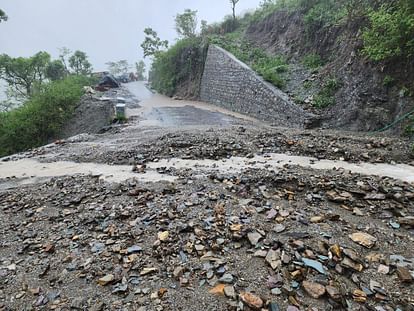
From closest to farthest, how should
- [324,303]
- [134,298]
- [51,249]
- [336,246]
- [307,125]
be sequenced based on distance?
[324,303], [134,298], [336,246], [51,249], [307,125]

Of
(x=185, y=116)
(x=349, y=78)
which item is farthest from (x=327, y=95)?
(x=185, y=116)

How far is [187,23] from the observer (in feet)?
61.7

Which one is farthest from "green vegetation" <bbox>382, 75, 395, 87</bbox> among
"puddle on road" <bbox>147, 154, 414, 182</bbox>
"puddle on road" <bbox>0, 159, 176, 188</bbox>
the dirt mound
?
the dirt mound

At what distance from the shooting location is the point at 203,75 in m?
15.7

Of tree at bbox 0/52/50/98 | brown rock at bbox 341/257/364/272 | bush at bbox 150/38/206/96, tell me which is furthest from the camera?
tree at bbox 0/52/50/98

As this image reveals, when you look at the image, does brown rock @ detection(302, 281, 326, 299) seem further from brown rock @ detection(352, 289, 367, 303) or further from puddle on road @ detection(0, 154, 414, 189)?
puddle on road @ detection(0, 154, 414, 189)

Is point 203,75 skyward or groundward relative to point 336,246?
skyward

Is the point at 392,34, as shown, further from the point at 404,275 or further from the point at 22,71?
the point at 22,71

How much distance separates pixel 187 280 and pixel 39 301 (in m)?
1.11

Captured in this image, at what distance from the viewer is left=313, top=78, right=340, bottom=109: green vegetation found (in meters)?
7.86

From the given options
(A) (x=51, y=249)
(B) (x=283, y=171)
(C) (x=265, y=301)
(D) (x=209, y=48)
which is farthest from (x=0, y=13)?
(C) (x=265, y=301)

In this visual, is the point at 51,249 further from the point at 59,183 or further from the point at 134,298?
the point at 59,183

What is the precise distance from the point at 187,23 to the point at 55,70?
1448 centimetres

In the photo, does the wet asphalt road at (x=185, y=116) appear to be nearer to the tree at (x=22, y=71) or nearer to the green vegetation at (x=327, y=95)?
the green vegetation at (x=327, y=95)
